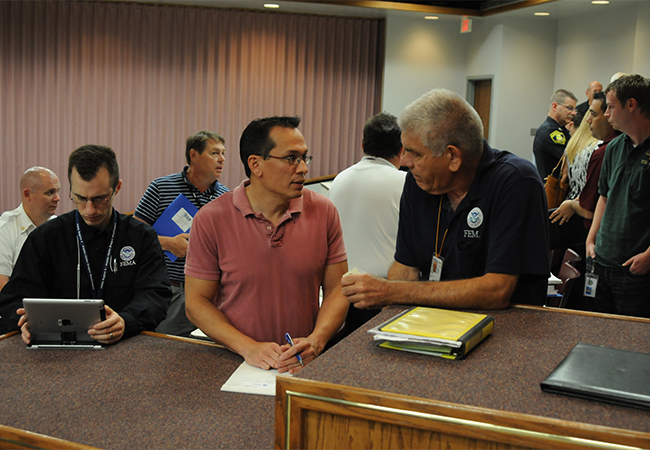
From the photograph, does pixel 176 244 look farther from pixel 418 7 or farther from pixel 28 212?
pixel 418 7

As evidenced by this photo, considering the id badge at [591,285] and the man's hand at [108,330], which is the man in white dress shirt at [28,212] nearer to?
the man's hand at [108,330]

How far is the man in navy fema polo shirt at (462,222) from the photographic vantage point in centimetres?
167

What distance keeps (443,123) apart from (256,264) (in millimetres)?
763

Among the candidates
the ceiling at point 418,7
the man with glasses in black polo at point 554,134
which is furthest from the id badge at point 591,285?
the ceiling at point 418,7

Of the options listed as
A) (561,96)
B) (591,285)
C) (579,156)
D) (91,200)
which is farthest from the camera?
(561,96)

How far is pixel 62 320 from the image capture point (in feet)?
5.92

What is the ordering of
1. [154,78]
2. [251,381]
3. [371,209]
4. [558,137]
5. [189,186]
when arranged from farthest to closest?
[154,78], [558,137], [189,186], [371,209], [251,381]

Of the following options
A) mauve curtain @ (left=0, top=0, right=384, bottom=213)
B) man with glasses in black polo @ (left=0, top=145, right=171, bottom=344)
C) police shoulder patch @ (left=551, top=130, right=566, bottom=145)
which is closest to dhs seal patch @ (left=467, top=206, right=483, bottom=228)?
man with glasses in black polo @ (left=0, top=145, right=171, bottom=344)

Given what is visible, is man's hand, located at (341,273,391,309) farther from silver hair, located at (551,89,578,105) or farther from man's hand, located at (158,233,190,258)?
silver hair, located at (551,89,578,105)

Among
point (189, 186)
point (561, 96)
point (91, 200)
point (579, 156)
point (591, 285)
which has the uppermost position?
point (561, 96)

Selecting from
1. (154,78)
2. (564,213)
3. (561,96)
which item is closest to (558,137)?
(561,96)

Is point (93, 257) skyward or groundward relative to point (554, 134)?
groundward

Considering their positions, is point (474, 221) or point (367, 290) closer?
point (367, 290)

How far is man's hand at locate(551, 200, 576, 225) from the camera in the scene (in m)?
3.64
